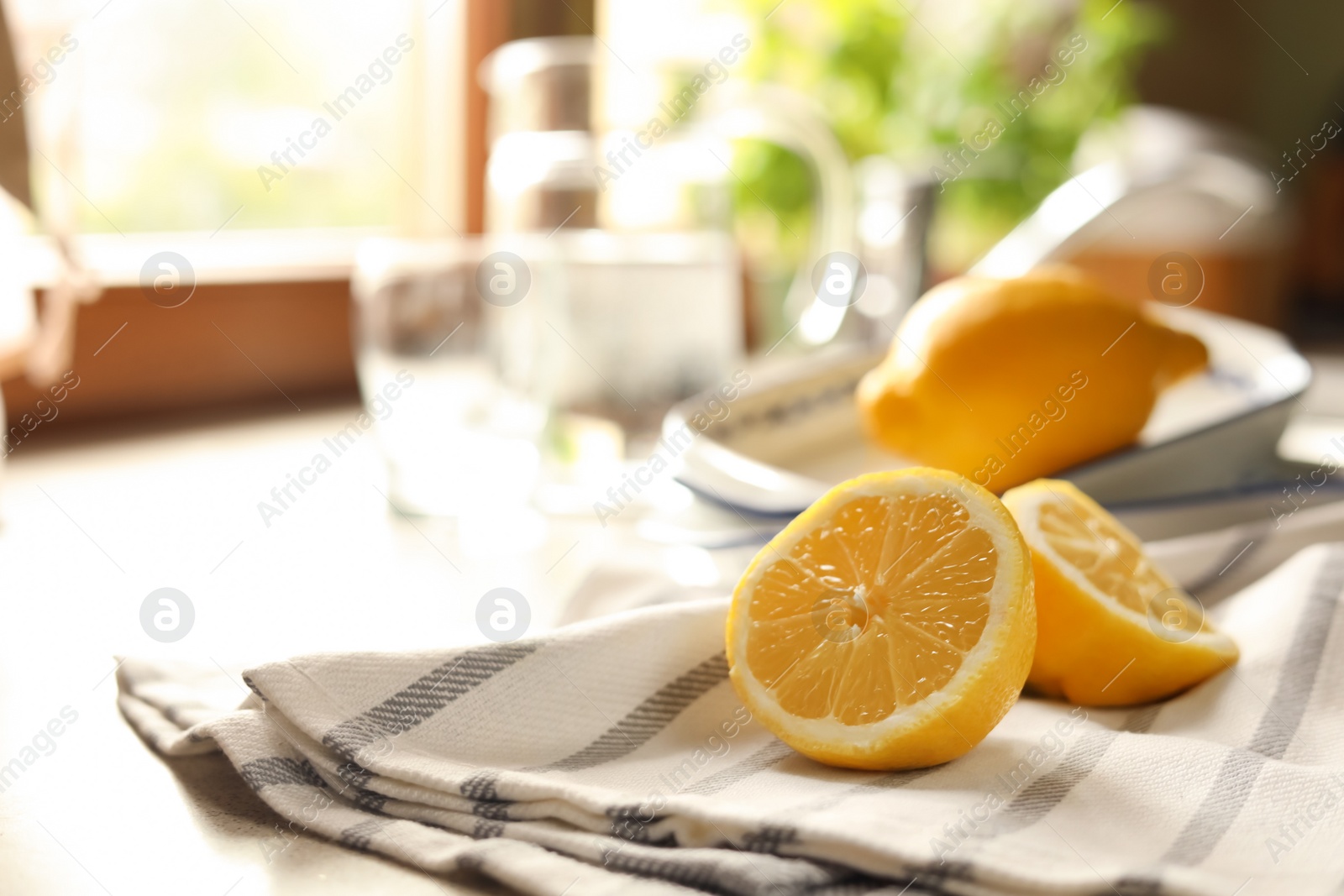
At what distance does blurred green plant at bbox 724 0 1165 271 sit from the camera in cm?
136

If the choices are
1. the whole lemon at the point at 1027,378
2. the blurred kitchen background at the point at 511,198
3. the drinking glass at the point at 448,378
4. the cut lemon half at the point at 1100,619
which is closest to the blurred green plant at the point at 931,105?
the blurred kitchen background at the point at 511,198

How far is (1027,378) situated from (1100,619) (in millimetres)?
165

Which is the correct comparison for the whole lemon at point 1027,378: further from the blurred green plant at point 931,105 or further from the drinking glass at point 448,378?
the blurred green plant at point 931,105

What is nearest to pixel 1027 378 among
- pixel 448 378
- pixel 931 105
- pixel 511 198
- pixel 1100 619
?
pixel 1100 619

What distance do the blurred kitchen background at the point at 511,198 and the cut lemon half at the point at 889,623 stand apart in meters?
0.31

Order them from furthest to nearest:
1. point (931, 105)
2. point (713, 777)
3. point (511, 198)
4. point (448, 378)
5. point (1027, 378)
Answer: point (931, 105) < point (511, 198) < point (448, 378) < point (1027, 378) < point (713, 777)

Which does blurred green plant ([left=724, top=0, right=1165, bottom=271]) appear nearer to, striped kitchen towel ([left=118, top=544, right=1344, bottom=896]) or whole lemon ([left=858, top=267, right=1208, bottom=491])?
whole lemon ([left=858, top=267, right=1208, bottom=491])

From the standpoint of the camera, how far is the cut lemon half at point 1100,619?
0.39 meters

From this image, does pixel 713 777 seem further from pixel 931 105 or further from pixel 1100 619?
pixel 931 105

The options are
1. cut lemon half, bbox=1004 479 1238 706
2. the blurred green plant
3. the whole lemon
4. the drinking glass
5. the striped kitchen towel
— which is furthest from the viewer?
the blurred green plant

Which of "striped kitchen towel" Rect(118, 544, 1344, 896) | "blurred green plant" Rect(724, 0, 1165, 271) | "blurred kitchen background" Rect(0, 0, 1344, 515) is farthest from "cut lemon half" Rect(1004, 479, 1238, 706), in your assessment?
"blurred green plant" Rect(724, 0, 1165, 271)

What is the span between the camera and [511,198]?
908mm

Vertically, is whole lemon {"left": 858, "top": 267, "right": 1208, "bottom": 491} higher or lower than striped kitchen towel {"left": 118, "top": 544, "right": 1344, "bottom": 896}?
higher

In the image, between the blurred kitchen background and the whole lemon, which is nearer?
the whole lemon
